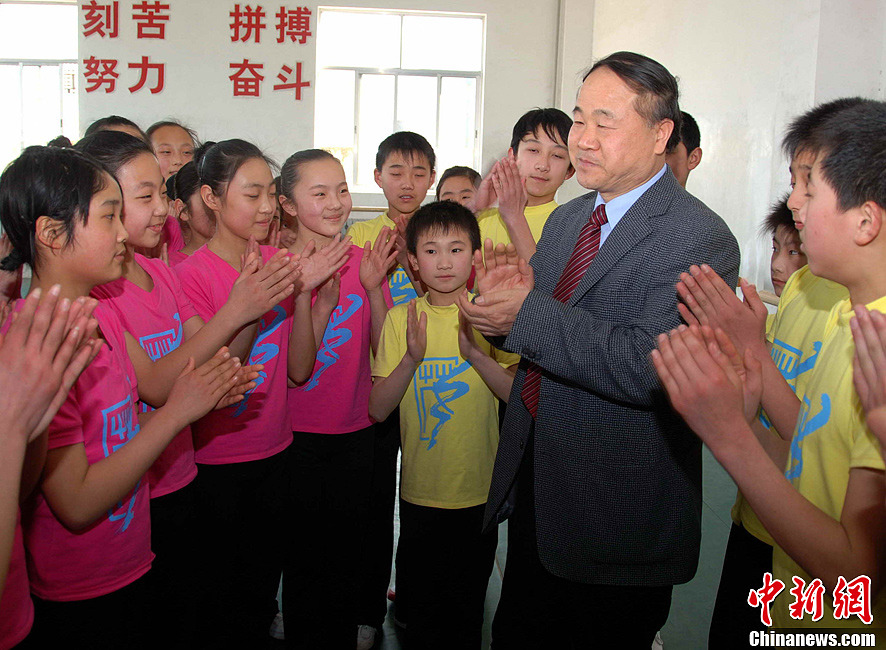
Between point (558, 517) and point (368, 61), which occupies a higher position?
point (368, 61)

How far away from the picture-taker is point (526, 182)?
8.70 feet

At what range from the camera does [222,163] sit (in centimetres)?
214

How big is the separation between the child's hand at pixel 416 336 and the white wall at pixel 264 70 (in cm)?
604

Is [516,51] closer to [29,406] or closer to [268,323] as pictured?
[268,323]

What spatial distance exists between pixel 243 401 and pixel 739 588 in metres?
1.31

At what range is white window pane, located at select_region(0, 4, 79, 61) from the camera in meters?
8.13

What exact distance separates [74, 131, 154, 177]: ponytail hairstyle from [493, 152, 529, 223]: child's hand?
1.05 meters

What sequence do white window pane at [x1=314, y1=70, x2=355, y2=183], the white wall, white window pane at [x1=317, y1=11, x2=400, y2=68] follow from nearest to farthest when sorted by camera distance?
the white wall
white window pane at [x1=317, y1=11, x2=400, y2=68]
white window pane at [x1=314, y1=70, x2=355, y2=183]

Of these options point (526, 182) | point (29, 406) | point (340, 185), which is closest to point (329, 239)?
point (340, 185)

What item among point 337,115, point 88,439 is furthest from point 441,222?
point 337,115

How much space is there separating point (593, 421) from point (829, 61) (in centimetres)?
313

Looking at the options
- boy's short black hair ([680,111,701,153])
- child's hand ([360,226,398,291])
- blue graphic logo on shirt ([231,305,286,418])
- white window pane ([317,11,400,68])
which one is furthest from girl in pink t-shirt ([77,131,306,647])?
white window pane ([317,11,400,68])

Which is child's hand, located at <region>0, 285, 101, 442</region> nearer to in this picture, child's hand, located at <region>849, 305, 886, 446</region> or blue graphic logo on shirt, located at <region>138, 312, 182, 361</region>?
blue graphic logo on shirt, located at <region>138, 312, 182, 361</region>

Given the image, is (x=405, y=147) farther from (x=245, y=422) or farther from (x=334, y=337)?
(x=245, y=422)
